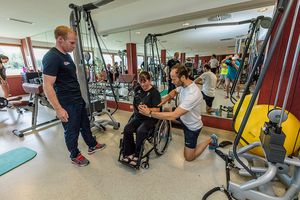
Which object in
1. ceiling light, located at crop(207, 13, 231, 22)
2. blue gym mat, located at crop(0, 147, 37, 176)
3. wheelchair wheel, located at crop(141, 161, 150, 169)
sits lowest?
blue gym mat, located at crop(0, 147, 37, 176)

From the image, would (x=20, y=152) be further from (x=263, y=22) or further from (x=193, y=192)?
(x=263, y=22)

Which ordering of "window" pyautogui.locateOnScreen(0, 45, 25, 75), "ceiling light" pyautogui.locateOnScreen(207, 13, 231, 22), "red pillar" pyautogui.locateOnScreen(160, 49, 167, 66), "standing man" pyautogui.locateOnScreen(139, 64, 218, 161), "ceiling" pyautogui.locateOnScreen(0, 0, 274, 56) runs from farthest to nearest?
1. "window" pyautogui.locateOnScreen(0, 45, 25, 75)
2. "red pillar" pyautogui.locateOnScreen(160, 49, 167, 66)
3. "ceiling light" pyautogui.locateOnScreen(207, 13, 231, 22)
4. "ceiling" pyautogui.locateOnScreen(0, 0, 274, 56)
5. "standing man" pyautogui.locateOnScreen(139, 64, 218, 161)

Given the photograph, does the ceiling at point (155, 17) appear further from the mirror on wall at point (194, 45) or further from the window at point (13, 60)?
the window at point (13, 60)

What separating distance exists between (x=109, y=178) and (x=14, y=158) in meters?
1.45

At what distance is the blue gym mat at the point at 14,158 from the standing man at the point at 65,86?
0.73 metres

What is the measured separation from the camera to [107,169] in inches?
72.4

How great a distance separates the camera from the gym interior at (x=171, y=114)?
1410mm

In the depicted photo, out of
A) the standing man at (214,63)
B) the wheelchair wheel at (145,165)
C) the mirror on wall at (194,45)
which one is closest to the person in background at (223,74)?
the mirror on wall at (194,45)

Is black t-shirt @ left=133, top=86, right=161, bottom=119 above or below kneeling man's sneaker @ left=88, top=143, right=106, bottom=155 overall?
above

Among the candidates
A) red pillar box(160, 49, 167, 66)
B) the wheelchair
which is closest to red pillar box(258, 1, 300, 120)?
the wheelchair

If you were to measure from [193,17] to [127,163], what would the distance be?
253cm

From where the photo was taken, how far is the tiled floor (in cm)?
149

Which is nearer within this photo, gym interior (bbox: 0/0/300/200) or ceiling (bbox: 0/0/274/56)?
gym interior (bbox: 0/0/300/200)

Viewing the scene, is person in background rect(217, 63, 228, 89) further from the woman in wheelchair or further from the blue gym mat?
the blue gym mat
